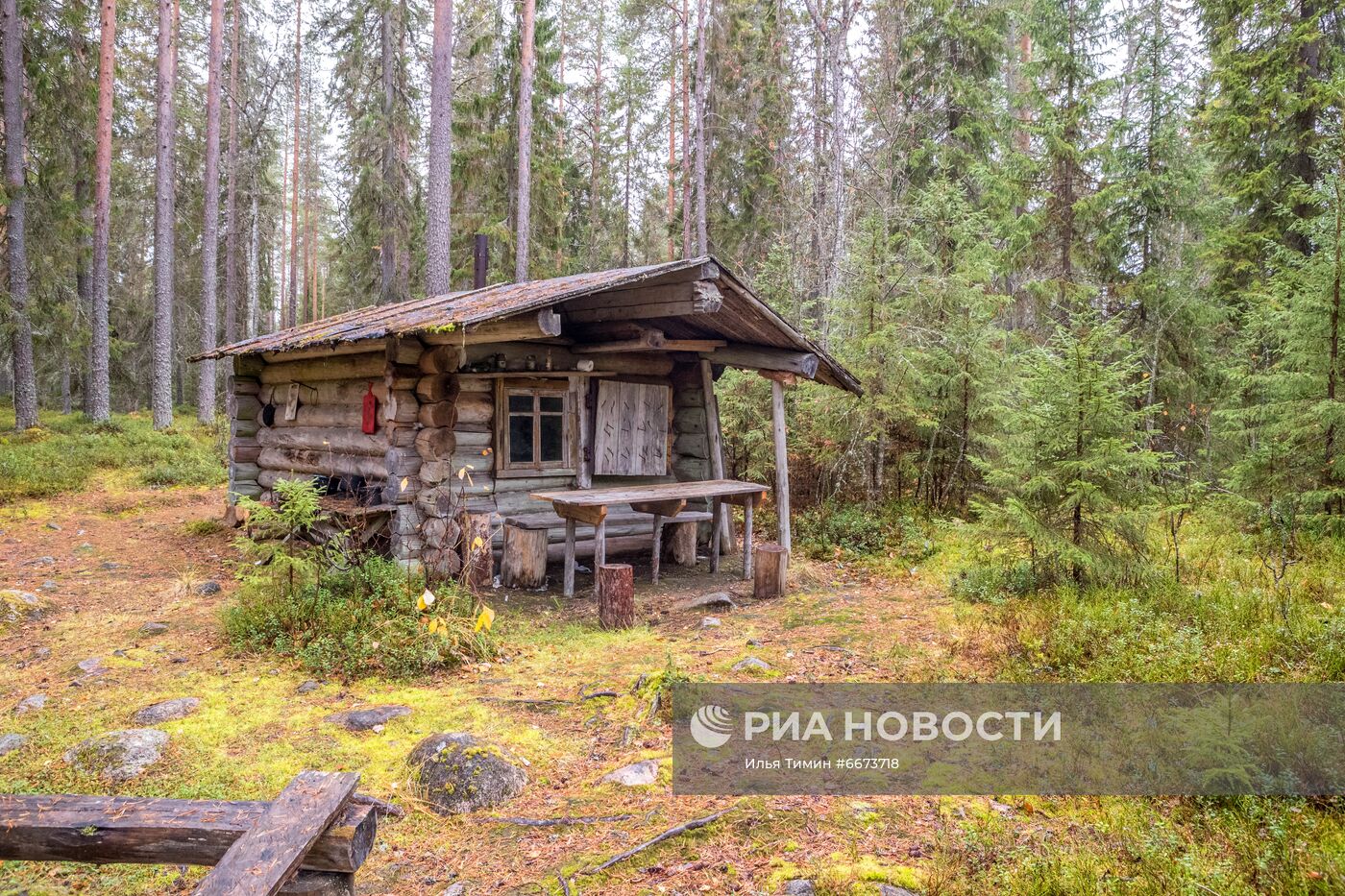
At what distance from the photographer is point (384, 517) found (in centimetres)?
893

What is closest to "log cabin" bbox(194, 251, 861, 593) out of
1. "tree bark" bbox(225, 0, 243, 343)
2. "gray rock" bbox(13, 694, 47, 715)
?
"gray rock" bbox(13, 694, 47, 715)

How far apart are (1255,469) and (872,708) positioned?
22.7 feet

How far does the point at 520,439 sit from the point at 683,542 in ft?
9.17

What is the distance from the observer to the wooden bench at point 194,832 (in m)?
2.56

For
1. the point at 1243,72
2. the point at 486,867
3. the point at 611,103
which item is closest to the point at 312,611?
the point at 486,867

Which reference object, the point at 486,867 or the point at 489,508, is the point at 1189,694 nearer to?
the point at 486,867

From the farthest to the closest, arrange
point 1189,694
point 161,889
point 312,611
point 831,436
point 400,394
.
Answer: point 831,436 → point 400,394 → point 312,611 → point 1189,694 → point 161,889

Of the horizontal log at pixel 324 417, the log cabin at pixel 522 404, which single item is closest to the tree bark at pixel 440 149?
the log cabin at pixel 522 404

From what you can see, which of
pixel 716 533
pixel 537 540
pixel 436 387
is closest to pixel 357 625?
pixel 537 540

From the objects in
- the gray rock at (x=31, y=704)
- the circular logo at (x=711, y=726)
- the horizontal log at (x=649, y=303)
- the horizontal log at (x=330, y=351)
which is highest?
the horizontal log at (x=649, y=303)

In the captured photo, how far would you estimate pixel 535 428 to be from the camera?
978 cm

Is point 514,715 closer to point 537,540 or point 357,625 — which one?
point 357,625

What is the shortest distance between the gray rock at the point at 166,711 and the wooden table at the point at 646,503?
3.79m

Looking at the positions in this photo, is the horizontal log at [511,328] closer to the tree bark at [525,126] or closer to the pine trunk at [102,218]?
the tree bark at [525,126]
